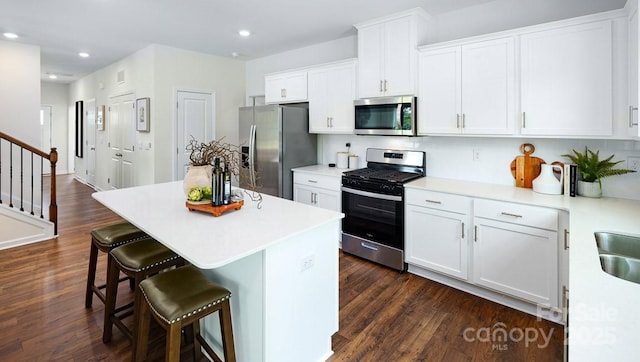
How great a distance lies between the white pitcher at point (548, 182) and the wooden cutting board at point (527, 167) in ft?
0.60

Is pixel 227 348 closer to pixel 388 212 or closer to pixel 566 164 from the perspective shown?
pixel 388 212

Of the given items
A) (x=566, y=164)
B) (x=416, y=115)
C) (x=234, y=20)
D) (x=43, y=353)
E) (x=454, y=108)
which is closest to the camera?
(x=43, y=353)

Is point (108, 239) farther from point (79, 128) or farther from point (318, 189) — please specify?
point (79, 128)

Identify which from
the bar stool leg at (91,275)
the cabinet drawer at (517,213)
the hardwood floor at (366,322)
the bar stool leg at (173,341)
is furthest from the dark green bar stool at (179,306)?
the cabinet drawer at (517,213)

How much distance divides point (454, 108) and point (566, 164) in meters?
1.00

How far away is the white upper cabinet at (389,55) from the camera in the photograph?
326 centimetres

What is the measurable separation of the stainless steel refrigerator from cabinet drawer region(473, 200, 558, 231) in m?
2.32

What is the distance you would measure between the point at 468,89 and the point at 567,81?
71 centimetres

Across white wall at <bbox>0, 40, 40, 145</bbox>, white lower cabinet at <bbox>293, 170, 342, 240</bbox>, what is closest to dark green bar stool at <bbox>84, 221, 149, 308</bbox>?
white lower cabinet at <bbox>293, 170, 342, 240</bbox>

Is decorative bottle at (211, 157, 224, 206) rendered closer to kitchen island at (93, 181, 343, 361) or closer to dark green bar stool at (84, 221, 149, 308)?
kitchen island at (93, 181, 343, 361)

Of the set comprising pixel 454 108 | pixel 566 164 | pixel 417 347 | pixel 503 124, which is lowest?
pixel 417 347

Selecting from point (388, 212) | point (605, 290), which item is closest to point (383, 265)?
point (388, 212)

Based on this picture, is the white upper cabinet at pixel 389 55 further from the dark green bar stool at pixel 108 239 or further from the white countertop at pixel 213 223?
the dark green bar stool at pixel 108 239

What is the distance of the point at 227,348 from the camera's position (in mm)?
1596
